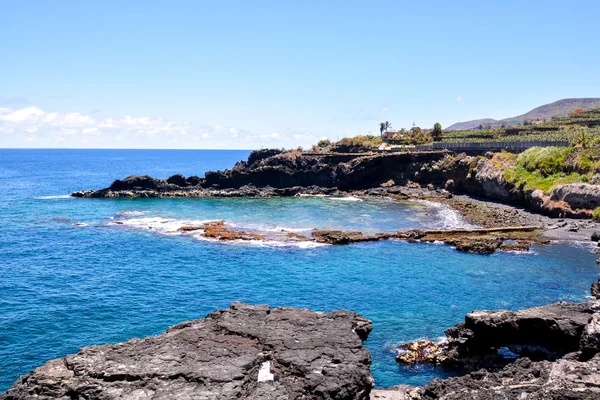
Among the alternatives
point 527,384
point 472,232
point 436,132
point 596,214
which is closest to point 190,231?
point 472,232

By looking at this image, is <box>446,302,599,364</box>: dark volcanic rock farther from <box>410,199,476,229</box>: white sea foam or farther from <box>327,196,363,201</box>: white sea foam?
<box>327,196,363,201</box>: white sea foam

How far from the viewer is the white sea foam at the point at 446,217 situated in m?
70.5

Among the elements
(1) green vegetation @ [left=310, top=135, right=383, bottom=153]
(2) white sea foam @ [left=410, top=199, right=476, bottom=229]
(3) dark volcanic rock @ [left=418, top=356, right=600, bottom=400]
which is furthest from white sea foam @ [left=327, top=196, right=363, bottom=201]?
(3) dark volcanic rock @ [left=418, top=356, right=600, bottom=400]

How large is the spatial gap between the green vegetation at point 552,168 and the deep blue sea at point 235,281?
54.3 ft

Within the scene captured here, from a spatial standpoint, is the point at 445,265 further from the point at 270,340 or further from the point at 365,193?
the point at 365,193

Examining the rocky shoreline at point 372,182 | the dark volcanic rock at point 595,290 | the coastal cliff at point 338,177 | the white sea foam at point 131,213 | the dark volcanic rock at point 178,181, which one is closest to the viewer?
the dark volcanic rock at point 595,290

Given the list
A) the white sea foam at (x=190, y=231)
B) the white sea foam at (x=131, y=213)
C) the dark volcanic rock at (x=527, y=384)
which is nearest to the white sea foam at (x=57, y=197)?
the white sea foam at (x=131, y=213)

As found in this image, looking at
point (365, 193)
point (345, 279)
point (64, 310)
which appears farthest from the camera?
point (365, 193)

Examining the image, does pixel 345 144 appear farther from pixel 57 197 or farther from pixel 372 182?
pixel 57 197

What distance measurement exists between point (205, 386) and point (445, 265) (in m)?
38.2

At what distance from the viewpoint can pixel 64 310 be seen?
37781 mm

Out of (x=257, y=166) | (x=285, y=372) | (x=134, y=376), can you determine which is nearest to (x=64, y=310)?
(x=134, y=376)

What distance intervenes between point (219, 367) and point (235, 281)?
25980 millimetres

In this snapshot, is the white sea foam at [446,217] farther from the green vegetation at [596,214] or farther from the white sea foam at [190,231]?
the white sea foam at [190,231]
